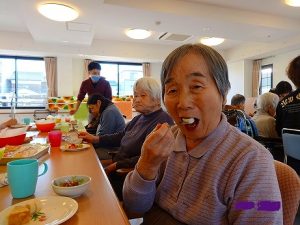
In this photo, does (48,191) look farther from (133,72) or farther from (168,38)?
(133,72)

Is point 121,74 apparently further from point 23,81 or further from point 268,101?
point 268,101

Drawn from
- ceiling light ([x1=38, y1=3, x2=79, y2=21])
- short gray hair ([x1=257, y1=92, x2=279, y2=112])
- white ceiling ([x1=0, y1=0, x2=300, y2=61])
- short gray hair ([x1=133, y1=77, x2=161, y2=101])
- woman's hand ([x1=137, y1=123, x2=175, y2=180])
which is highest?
white ceiling ([x1=0, y1=0, x2=300, y2=61])

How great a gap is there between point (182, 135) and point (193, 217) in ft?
0.95

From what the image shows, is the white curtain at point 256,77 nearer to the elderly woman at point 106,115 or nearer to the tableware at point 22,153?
the elderly woman at point 106,115

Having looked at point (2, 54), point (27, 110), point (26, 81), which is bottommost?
point (27, 110)

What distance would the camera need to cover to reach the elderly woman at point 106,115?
255 cm

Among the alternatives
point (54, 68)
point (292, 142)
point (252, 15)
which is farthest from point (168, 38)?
point (292, 142)

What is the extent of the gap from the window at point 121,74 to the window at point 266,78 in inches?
158

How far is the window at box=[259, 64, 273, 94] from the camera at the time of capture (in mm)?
7441

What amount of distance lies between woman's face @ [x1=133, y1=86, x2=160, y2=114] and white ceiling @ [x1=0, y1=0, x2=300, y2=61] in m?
2.53

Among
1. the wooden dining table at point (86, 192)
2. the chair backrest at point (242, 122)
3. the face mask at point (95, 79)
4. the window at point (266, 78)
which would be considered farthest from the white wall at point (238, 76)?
the wooden dining table at point (86, 192)

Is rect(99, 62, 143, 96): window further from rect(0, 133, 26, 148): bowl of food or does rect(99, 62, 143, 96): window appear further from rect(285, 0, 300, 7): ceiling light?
rect(0, 133, 26, 148): bowl of food

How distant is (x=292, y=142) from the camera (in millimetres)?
2021

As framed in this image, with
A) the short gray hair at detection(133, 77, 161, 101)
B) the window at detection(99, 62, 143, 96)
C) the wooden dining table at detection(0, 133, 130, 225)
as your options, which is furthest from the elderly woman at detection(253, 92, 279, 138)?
the window at detection(99, 62, 143, 96)
